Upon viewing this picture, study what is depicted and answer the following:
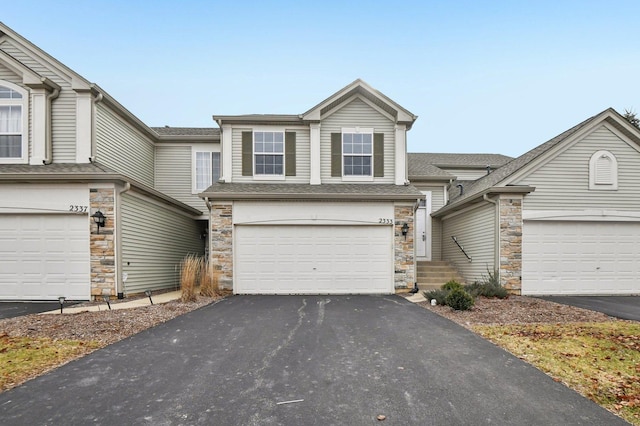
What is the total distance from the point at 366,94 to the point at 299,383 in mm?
11008

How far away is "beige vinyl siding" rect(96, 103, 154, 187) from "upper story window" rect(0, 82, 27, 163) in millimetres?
2018

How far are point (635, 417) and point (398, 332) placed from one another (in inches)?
139

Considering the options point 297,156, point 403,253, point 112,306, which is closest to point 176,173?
point 297,156

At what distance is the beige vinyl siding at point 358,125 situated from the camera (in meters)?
12.8

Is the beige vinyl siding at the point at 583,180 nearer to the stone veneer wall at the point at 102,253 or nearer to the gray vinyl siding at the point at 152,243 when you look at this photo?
the gray vinyl siding at the point at 152,243

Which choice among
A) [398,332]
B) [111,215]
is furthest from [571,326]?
[111,215]

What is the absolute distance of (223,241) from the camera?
37.5 ft

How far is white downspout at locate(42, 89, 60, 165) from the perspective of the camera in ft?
34.4

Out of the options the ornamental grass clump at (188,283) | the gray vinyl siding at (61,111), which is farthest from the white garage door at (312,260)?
the gray vinyl siding at (61,111)

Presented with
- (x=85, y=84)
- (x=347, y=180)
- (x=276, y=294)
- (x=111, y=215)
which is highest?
(x=85, y=84)

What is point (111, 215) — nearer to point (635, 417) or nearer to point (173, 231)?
point (173, 231)

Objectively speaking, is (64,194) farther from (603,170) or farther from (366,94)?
(603,170)

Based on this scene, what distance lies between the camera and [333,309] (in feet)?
29.0

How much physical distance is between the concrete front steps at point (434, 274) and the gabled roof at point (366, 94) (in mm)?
5653
